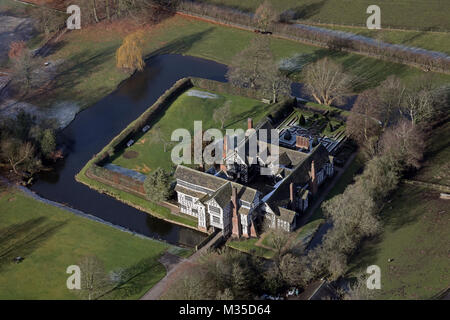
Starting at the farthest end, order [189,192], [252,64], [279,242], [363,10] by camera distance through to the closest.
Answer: [363,10], [252,64], [189,192], [279,242]

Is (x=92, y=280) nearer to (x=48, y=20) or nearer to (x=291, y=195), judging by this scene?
(x=291, y=195)

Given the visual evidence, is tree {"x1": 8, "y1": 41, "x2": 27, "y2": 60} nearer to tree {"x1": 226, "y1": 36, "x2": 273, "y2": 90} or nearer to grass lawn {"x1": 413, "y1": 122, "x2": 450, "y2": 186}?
tree {"x1": 226, "y1": 36, "x2": 273, "y2": 90}

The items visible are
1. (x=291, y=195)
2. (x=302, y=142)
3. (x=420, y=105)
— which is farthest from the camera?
(x=420, y=105)

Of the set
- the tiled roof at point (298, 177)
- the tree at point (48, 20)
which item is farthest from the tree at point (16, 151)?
the tree at point (48, 20)

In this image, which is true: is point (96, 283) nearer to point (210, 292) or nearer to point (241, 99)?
point (210, 292)

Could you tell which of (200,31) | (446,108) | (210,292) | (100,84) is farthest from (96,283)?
(200,31)

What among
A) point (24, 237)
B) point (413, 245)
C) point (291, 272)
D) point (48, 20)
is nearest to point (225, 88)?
point (24, 237)

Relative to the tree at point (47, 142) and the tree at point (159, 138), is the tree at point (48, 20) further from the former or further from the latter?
the tree at point (159, 138)
